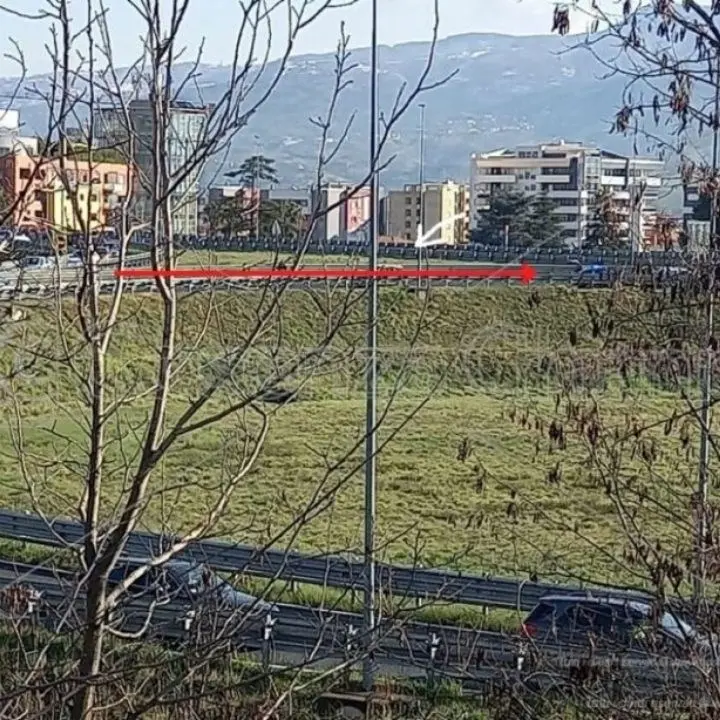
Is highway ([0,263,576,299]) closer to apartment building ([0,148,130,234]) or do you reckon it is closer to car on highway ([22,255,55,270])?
car on highway ([22,255,55,270])

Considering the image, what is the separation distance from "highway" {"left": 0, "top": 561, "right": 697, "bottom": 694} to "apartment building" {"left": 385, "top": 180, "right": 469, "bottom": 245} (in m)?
4.68

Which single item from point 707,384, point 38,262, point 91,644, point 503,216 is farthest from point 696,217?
point 503,216

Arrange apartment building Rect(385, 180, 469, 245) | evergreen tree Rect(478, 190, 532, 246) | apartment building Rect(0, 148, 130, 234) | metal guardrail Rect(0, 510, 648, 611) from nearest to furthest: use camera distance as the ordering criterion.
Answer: apartment building Rect(0, 148, 130, 234)
metal guardrail Rect(0, 510, 648, 611)
apartment building Rect(385, 180, 469, 245)
evergreen tree Rect(478, 190, 532, 246)

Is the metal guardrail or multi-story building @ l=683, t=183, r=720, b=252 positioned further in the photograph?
multi-story building @ l=683, t=183, r=720, b=252

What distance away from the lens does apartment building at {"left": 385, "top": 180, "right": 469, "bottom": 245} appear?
13289mm

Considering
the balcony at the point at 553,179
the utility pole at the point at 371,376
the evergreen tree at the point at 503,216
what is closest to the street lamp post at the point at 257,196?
the utility pole at the point at 371,376

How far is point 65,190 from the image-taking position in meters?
3.34

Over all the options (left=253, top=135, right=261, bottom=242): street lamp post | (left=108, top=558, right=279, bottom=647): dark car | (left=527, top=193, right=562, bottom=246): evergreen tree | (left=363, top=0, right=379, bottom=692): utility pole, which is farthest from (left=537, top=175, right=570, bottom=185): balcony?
(left=108, top=558, right=279, bottom=647): dark car

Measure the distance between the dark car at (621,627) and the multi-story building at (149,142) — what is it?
7.92 ft

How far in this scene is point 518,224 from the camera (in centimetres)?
1956

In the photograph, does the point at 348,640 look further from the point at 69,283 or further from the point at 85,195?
the point at 85,195

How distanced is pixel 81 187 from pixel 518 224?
16577 mm

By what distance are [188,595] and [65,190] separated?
1439 millimetres

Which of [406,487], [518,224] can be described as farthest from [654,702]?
[518,224]
